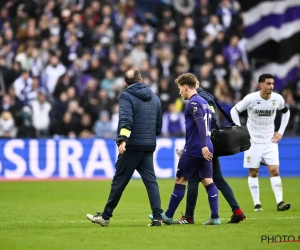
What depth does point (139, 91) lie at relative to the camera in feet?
40.1

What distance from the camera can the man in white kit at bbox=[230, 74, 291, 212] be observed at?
15.4 meters

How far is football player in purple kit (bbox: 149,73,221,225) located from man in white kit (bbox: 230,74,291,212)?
10.5ft

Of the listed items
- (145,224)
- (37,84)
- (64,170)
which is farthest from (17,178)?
(145,224)

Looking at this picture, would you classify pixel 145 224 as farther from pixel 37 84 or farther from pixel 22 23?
pixel 22 23

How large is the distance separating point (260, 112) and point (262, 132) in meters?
0.38

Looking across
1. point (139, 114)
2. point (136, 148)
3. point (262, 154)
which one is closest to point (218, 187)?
point (136, 148)

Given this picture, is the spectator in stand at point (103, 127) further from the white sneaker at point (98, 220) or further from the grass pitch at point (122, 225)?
the white sneaker at point (98, 220)

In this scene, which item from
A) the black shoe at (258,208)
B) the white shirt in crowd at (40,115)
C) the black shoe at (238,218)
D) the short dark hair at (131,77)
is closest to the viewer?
the short dark hair at (131,77)

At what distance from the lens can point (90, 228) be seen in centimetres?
1209

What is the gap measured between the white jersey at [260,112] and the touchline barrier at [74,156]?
8.13m

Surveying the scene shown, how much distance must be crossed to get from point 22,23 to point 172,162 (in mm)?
6741

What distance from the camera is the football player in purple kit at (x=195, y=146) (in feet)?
39.2

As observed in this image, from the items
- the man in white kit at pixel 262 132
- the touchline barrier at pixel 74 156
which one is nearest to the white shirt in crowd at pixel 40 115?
the touchline barrier at pixel 74 156
